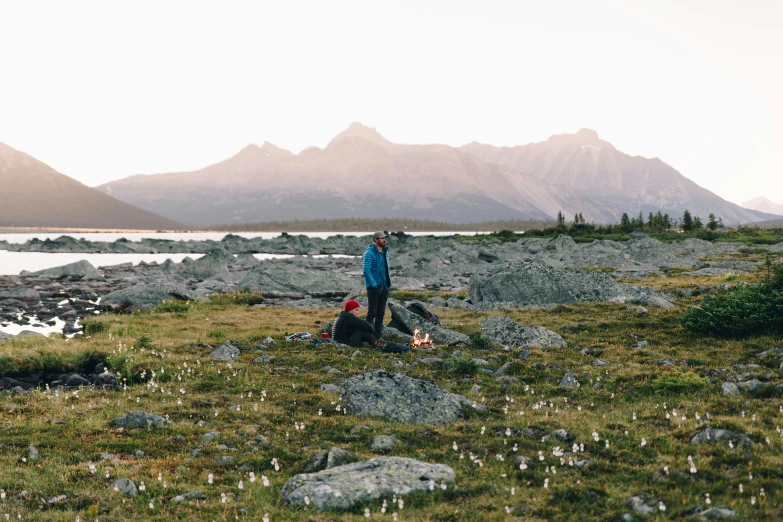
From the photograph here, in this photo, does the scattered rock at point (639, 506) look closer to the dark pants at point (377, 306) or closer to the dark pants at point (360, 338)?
the dark pants at point (360, 338)

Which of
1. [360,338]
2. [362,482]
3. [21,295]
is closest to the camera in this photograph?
[362,482]

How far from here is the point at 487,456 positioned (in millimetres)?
9984

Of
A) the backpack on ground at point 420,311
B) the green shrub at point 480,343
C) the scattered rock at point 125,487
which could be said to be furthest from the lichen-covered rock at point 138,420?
the backpack on ground at point 420,311

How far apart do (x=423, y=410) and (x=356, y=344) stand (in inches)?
327

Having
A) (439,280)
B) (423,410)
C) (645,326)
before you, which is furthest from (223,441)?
(439,280)

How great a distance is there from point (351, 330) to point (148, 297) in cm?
1868

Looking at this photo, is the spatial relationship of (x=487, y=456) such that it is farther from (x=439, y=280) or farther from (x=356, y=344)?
(x=439, y=280)

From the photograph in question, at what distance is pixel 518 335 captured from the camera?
799 inches

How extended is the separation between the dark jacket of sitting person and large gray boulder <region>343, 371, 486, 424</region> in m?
6.82

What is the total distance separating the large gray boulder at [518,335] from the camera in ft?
64.5

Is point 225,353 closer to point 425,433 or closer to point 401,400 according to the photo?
point 401,400

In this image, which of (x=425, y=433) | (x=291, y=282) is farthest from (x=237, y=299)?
(x=425, y=433)

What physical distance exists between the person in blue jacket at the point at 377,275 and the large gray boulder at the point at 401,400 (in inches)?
270

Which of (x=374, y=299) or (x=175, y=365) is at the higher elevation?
(x=374, y=299)
